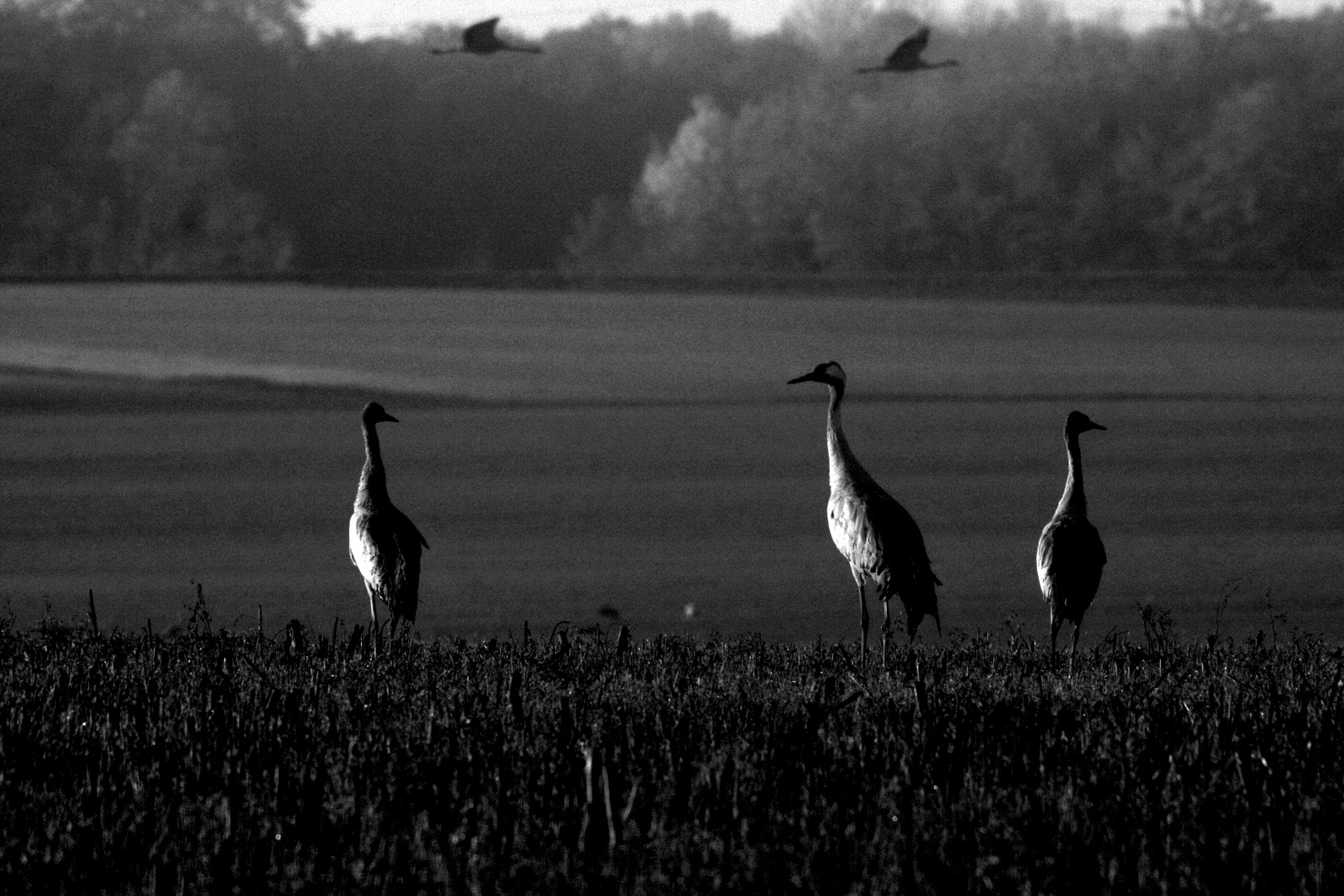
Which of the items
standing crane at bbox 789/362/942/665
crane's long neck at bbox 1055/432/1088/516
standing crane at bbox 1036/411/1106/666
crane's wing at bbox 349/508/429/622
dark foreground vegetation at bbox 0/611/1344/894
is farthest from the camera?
crane's long neck at bbox 1055/432/1088/516

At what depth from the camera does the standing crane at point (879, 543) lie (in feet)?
33.4

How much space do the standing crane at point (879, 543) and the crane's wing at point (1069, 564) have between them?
1.82 ft

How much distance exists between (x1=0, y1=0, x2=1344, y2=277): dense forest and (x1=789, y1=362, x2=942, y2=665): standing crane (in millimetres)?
42446

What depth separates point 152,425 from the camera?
2609 cm

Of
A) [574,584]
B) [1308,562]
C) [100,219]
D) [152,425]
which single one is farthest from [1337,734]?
[100,219]

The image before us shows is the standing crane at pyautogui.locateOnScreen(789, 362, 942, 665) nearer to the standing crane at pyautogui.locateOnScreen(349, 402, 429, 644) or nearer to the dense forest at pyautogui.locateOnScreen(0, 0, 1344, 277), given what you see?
the standing crane at pyautogui.locateOnScreen(349, 402, 429, 644)

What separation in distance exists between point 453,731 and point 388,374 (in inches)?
1169

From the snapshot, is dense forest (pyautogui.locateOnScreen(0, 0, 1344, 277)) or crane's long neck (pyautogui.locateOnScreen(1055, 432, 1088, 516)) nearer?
crane's long neck (pyautogui.locateOnScreen(1055, 432, 1088, 516))

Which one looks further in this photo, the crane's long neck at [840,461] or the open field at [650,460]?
the open field at [650,460]

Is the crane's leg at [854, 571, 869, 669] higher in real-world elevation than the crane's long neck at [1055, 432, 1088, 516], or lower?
lower

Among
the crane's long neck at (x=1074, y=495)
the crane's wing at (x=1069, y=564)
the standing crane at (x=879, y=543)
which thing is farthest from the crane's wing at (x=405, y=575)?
the crane's long neck at (x=1074, y=495)

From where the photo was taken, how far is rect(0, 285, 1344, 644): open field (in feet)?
45.9

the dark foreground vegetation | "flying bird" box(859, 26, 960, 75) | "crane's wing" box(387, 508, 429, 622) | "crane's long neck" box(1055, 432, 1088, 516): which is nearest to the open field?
"crane's long neck" box(1055, 432, 1088, 516)

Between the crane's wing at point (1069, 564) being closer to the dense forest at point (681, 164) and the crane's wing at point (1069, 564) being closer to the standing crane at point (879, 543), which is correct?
the standing crane at point (879, 543)
